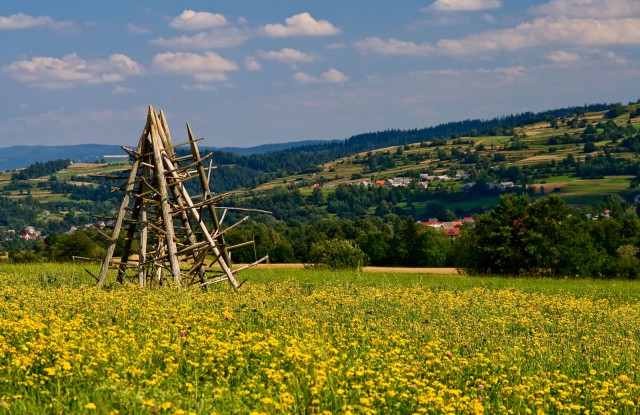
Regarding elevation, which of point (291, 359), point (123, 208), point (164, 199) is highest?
point (164, 199)

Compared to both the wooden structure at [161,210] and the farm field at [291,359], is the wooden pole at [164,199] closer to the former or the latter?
the wooden structure at [161,210]

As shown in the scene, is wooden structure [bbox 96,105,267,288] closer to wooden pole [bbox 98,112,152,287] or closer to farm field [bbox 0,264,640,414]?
wooden pole [bbox 98,112,152,287]

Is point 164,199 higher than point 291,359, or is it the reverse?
point 164,199

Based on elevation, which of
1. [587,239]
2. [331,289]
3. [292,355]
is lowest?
[587,239]

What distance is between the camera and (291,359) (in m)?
9.99

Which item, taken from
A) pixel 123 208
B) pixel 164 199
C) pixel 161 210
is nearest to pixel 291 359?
pixel 164 199

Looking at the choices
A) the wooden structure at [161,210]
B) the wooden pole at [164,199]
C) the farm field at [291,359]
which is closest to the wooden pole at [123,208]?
the wooden structure at [161,210]

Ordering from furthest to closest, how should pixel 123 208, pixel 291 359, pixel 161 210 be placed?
pixel 161 210
pixel 123 208
pixel 291 359

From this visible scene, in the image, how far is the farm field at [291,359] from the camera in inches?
332

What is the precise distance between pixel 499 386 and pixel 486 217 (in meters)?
43.1

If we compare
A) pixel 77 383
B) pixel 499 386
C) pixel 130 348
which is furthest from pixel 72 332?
pixel 499 386

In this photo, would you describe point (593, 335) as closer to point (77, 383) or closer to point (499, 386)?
point (499, 386)

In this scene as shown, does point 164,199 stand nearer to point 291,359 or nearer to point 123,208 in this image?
point 123,208

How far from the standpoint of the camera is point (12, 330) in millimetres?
11219
